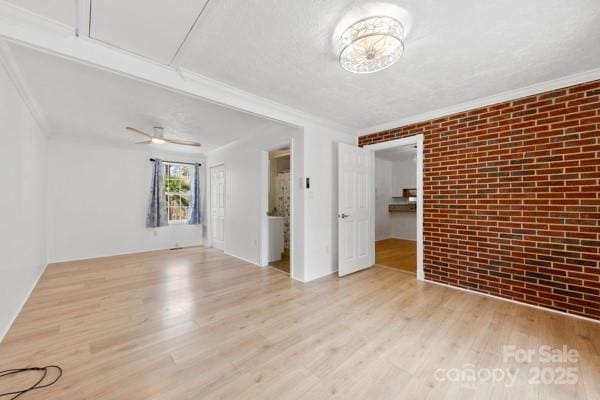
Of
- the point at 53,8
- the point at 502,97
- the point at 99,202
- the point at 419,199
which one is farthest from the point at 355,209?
the point at 99,202

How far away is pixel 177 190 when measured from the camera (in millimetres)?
5941

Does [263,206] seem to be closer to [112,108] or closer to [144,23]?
[112,108]

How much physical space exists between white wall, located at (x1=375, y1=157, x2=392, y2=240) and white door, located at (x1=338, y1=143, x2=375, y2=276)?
292cm

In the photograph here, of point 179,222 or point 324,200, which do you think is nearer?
point 324,200

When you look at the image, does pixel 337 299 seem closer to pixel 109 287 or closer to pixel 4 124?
pixel 109 287

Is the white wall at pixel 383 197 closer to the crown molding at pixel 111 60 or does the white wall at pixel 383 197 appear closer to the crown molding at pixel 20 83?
the crown molding at pixel 111 60

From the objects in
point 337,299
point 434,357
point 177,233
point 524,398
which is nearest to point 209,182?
point 177,233

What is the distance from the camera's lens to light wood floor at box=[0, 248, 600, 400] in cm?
148

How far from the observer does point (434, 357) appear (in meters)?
1.76

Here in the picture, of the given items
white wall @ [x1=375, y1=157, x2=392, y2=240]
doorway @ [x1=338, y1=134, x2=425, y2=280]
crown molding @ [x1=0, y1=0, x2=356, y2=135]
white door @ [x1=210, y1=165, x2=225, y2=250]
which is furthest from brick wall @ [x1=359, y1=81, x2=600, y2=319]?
white door @ [x1=210, y1=165, x2=225, y2=250]

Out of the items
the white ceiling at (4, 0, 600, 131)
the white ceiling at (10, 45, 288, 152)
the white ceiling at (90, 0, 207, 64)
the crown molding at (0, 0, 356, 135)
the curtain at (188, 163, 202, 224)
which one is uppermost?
the white ceiling at (4, 0, 600, 131)

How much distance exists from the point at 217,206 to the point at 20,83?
3.81 metres

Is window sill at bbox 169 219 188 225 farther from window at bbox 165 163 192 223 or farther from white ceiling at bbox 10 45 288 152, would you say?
white ceiling at bbox 10 45 288 152

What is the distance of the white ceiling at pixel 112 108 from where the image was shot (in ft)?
7.12
